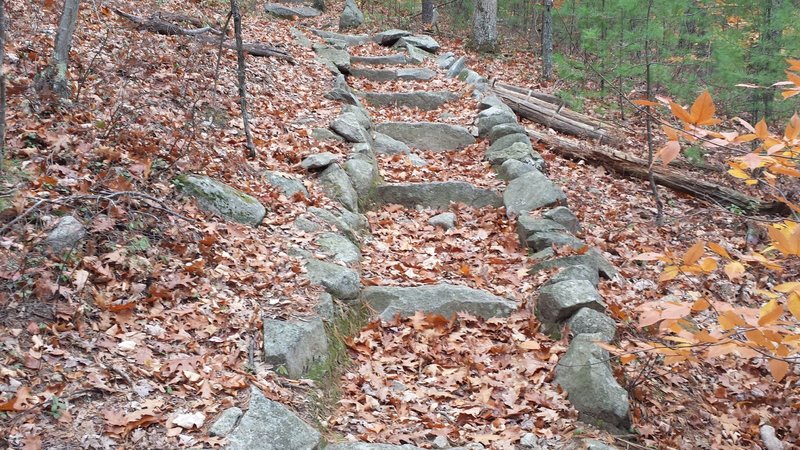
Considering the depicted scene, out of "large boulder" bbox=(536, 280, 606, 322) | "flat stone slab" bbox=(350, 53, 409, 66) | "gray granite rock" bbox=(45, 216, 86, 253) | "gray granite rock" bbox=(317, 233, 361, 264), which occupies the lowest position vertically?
"large boulder" bbox=(536, 280, 606, 322)

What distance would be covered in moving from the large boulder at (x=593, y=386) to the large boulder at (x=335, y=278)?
191cm

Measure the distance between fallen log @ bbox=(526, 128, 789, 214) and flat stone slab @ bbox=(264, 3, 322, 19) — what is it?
33.1 ft

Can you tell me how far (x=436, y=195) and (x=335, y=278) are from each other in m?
2.94

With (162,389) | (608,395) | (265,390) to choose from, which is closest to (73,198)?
(162,389)

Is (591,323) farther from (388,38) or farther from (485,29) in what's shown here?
(485,29)

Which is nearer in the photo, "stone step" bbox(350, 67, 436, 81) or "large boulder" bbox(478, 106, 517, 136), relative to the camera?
"large boulder" bbox(478, 106, 517, 136)

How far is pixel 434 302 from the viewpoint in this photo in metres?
5.35

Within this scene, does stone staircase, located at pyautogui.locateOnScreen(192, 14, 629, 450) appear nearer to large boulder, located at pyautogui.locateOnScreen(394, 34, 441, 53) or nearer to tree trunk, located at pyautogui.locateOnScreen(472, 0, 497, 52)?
large boulder, located at pyautogui.locateOnScreen(394, 34, 441, 53)

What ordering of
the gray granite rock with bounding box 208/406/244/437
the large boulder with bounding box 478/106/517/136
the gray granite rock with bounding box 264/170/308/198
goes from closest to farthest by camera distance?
the gray granite rock with bounding box 208/406/244/437
the gray granite rock with bounding box 264/170/308/198
the large boulder with bounding box 478/106/517/136

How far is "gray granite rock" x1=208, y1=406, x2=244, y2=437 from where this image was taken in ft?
10.7

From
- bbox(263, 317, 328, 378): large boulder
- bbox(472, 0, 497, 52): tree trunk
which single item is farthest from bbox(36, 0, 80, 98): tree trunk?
bbox(472, 0, 497, 52): tree trunk

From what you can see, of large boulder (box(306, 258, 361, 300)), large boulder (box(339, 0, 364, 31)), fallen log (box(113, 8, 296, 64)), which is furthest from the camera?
large boulder (box(339, 0, 364, 31))

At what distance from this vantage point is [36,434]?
289 centimetres

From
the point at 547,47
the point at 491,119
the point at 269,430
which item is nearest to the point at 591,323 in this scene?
the point at 269,430
